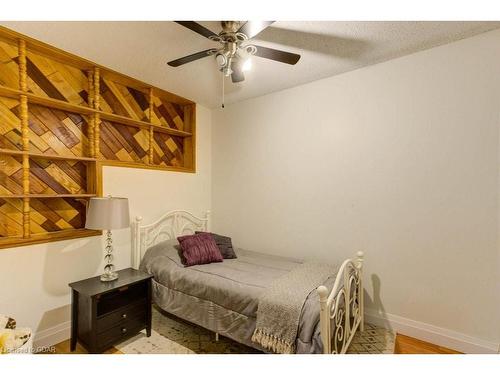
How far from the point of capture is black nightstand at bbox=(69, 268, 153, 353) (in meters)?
1.94

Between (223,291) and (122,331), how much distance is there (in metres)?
0.91

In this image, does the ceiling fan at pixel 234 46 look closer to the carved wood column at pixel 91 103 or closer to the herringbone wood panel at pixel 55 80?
the carved wood column at pixel 91 103

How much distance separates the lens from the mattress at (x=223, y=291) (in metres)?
1.73

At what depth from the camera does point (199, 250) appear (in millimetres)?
2619

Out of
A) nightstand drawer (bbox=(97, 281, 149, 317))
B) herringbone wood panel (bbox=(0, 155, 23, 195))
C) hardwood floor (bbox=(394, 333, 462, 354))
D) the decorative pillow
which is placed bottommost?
hardwood floor (bbox=(394, 333, 462, 354))

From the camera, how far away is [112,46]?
214 cm

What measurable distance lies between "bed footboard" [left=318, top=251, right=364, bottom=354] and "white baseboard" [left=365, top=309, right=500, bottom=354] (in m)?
0.25

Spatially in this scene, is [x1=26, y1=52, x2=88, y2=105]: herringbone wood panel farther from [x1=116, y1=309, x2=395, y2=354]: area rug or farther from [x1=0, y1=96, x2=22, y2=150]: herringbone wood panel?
[x1=116, y1=309, x2=395, y2=354]: area rug

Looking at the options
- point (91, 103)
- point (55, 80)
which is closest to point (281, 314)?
point (91, 103)

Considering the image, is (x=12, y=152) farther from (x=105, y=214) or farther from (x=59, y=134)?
(x=105, y=214)

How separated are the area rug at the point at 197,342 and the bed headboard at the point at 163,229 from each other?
75 cm

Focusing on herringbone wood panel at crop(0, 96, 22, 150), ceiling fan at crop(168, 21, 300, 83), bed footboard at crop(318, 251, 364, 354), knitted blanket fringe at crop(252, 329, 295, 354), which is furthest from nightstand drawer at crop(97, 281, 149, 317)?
ceiling fan at crop(168, 21, 300, 83)
